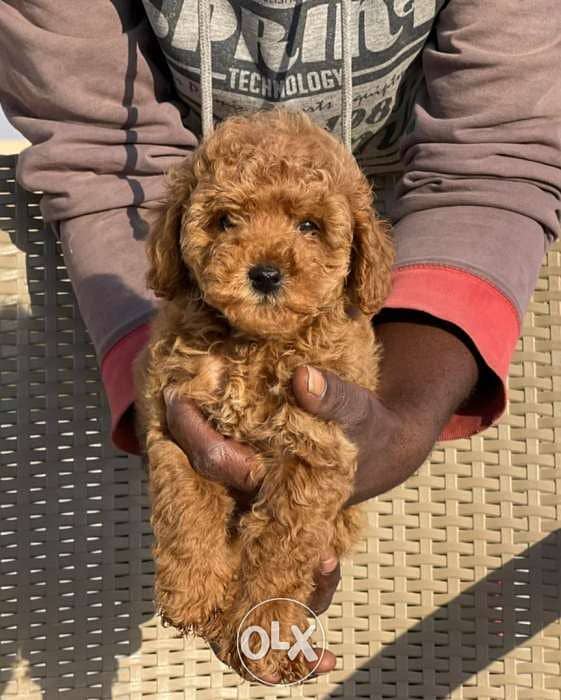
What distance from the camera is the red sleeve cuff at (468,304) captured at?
116 inches

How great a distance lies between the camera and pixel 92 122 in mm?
3441

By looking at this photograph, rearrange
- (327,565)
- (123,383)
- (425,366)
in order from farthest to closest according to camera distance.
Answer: (123,383) → (425,366) → (327,565)

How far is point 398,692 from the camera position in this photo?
3807 mm

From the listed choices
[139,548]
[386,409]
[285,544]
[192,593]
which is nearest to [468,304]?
[386,409]

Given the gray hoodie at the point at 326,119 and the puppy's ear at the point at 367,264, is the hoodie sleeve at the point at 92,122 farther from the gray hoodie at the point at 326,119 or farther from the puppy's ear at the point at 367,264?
the puppy's ear at the point at 367,264

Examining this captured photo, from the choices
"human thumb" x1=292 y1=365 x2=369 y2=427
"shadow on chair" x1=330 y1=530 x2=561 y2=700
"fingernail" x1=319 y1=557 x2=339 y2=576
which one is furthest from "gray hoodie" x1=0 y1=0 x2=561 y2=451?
"shadow on chair" x1=330 y1=530 x2=561 y2=700

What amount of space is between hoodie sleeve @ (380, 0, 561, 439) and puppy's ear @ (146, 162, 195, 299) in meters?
0.58

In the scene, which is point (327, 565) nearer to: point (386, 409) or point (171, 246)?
point (386, 409)

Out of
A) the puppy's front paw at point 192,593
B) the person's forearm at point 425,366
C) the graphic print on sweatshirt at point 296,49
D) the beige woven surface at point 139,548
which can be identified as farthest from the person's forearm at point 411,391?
the beige woven surface at point 139,548

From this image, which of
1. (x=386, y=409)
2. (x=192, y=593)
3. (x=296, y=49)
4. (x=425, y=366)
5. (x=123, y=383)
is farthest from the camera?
(x=296, y=49)

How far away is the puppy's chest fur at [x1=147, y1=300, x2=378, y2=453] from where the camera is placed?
2.60 meters

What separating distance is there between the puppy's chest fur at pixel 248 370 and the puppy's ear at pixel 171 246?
100 mm

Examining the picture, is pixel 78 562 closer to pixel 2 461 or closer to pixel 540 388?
pixel 2 461

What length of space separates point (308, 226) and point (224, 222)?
0.16 meters
